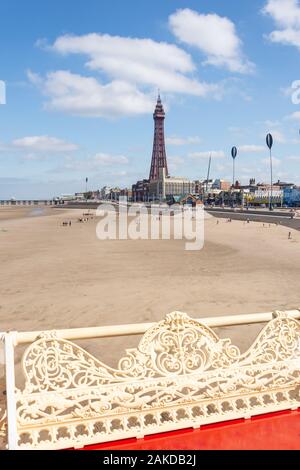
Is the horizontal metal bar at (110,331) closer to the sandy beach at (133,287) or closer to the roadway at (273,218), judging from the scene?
the sandy beach at (133,287)

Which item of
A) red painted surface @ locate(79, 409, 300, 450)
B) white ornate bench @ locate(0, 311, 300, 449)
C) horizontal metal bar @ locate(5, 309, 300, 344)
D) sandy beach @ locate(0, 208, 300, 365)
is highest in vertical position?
horizontal metal bar @ locate(5, 309, 300, 344)

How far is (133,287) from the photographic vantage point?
1155cm

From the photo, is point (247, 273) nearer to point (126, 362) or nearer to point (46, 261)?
point (46, 261)

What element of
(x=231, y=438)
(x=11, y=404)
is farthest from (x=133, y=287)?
(x=11, y=404)

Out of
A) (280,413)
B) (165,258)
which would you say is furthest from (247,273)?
(280,413)

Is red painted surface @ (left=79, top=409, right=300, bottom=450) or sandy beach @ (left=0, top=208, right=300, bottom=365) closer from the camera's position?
red painted surface @ (left=79, top=409, right=300, bottom=450)

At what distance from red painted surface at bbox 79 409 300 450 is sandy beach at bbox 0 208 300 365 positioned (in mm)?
3177

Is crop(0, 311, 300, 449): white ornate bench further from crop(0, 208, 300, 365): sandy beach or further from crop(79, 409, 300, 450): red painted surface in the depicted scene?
crop(0, 208, 300, 365): sandy beach

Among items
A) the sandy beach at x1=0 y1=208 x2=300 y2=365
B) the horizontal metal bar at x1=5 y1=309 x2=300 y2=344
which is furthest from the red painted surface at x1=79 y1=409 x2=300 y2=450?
the sandy beach at x1=0 y1=208 x2=300 y2=365

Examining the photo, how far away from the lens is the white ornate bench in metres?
2.41

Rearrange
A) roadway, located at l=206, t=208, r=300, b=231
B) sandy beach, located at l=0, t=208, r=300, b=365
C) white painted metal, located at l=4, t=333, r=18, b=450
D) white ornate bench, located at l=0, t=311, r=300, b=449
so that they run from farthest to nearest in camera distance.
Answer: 1. roadway, located at l=206, t=208, r=300, b=231
2. sandy beach, located at l=0, t=208, r=300, b=365
3. white ornate bench, located at l=0, t=311, r=300, b=449
4. white painted metal, located at l=4, t=333, r=18, b=450

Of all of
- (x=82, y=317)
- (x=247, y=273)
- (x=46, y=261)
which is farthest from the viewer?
(x=46, y=261)

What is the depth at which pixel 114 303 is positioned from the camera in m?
9.57
